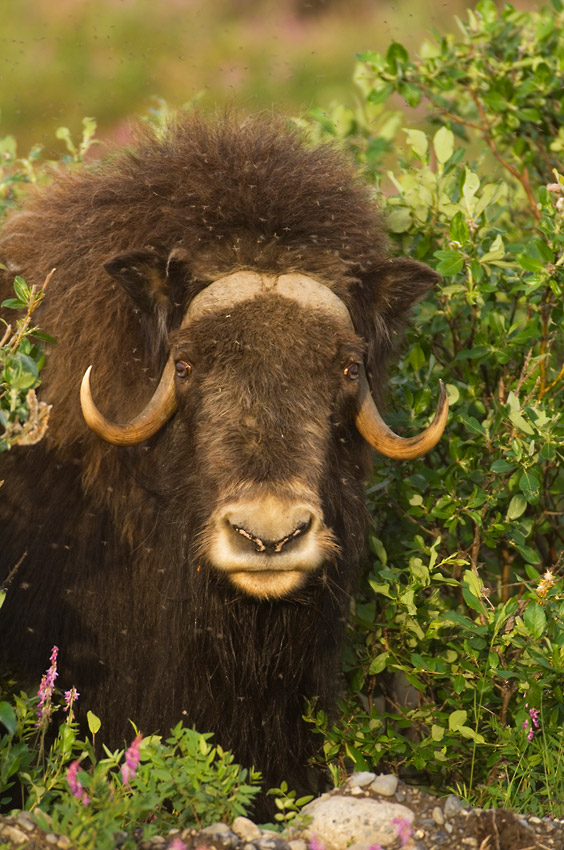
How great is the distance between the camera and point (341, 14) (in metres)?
16.7

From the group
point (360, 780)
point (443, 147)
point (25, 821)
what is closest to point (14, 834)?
point (25, 821)

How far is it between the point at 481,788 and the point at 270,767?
2.55 ft

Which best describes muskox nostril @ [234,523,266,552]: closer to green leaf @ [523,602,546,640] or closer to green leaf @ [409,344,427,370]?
green leaf @ [523,602,546,640]

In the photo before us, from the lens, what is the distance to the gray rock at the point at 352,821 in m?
3.18

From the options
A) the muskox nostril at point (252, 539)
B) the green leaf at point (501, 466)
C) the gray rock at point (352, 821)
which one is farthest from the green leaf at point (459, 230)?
the gray rock at point (352, 821)

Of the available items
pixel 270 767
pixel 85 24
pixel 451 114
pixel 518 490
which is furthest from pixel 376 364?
pixel 85 24

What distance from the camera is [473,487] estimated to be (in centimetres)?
479

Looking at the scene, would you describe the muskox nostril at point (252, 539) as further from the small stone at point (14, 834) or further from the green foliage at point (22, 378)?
the small stone at point (14, 834)

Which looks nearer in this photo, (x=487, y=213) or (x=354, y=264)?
(x=354, y=264)

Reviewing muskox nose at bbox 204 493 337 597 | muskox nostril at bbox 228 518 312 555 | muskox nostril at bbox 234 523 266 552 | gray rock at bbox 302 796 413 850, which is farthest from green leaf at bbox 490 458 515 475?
gray rock at bbox 302 796 413 850

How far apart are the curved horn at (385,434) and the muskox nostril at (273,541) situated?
76 cm

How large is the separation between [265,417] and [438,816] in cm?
124

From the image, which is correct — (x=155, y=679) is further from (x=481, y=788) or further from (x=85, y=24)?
(x=85, y=24)

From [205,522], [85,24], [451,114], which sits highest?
[85,24]
